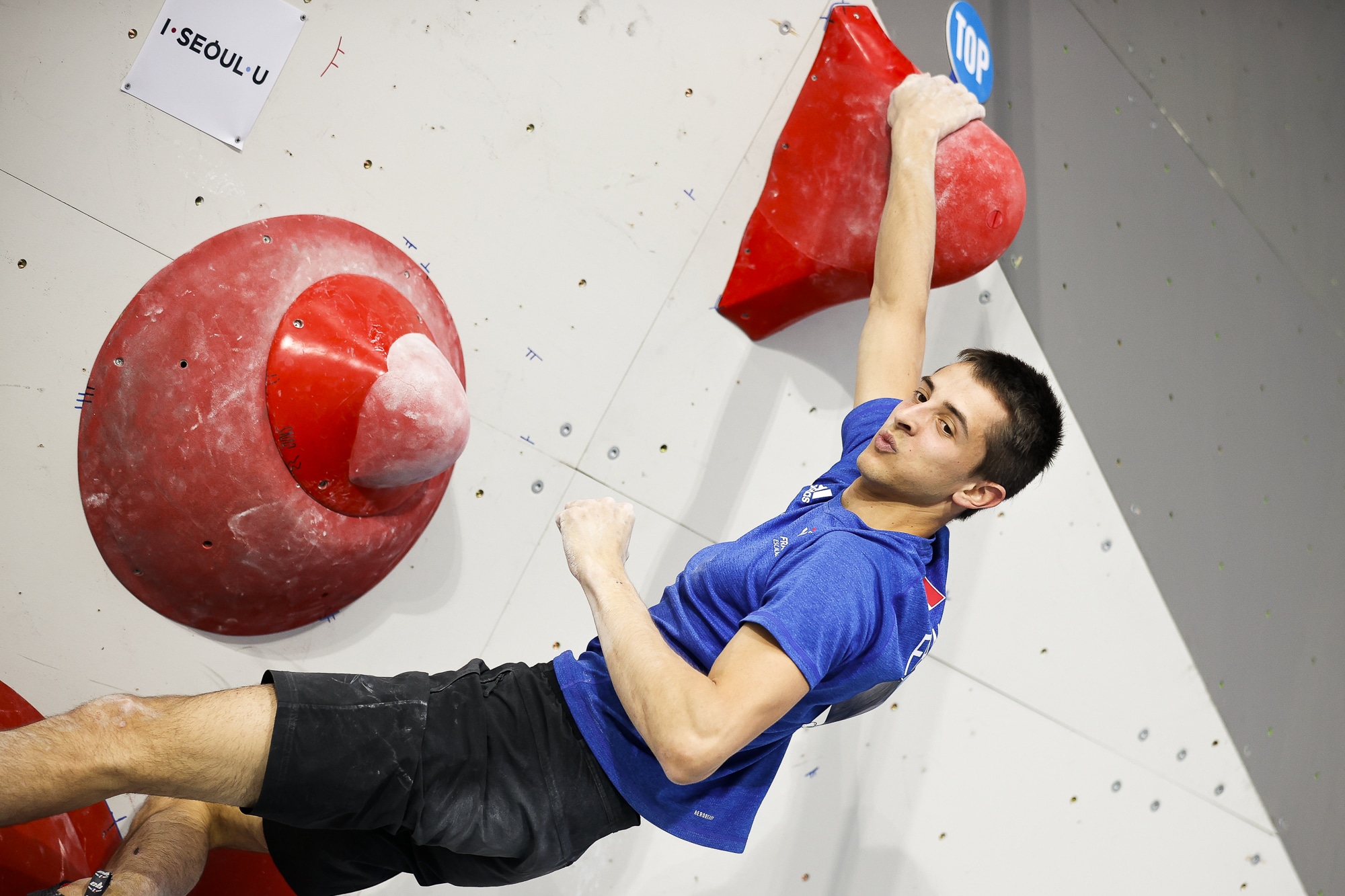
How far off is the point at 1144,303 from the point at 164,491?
2.33 meters

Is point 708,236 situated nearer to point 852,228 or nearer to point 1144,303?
point 852,228

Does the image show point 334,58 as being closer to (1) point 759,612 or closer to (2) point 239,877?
(1) point 759,612

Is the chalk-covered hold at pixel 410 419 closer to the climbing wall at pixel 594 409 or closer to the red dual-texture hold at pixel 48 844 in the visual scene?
the climbing wall at pixel 594 409

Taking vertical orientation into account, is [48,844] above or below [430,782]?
below

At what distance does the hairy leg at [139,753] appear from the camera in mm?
1077

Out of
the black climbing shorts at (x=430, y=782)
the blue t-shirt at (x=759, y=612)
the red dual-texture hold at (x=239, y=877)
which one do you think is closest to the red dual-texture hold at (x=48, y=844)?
the red dual-texture hold at (x=239, y=877)

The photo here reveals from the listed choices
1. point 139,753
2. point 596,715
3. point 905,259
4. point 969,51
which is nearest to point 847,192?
point 905,259

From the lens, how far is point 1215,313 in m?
2.67

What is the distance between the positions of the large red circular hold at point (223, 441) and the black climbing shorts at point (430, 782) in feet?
0.89

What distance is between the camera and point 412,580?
5.62 feet

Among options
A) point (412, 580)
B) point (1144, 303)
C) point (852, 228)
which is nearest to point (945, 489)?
point (852, 228)

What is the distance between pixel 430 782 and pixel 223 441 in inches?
22.3

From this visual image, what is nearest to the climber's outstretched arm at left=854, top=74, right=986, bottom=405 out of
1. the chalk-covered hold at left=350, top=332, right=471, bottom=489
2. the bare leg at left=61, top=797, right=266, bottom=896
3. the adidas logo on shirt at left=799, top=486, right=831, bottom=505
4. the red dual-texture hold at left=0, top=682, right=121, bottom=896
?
the adidas logo on shirt at left=799, top=486, right=831, bottom=505

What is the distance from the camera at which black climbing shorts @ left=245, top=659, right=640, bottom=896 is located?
1196mm
